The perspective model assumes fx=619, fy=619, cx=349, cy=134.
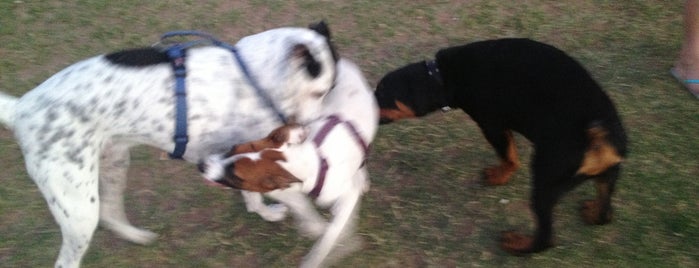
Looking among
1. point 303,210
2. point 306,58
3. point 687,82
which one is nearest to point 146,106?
point 306,58

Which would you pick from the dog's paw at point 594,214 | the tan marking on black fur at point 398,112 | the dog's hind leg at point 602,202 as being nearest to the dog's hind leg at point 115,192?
the tan marking on black fur at point 398,112

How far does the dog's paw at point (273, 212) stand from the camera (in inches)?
133

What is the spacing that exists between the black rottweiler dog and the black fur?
1.18 m

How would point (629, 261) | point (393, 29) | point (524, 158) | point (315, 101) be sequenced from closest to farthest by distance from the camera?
point (315, 101) < point (629, 261) < point (524, 158) < point (393, 29)

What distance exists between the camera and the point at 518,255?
123 inches

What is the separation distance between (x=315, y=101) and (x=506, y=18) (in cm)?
303

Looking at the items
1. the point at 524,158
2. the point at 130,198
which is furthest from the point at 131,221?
the point at 524,158

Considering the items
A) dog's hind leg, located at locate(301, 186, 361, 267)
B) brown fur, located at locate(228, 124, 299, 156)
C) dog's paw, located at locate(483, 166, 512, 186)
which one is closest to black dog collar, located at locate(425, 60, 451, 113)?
dog's paw, located at locate(483, 166, 512, 186)

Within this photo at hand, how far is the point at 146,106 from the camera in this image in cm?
253

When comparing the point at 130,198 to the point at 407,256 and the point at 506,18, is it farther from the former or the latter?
the point at 506,18

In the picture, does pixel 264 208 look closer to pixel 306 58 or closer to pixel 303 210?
pixel 303 210

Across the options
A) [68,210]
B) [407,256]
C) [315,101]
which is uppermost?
[315,101]

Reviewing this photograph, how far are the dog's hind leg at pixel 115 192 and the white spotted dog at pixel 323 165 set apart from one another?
54cm

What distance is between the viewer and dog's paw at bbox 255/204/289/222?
338cm
